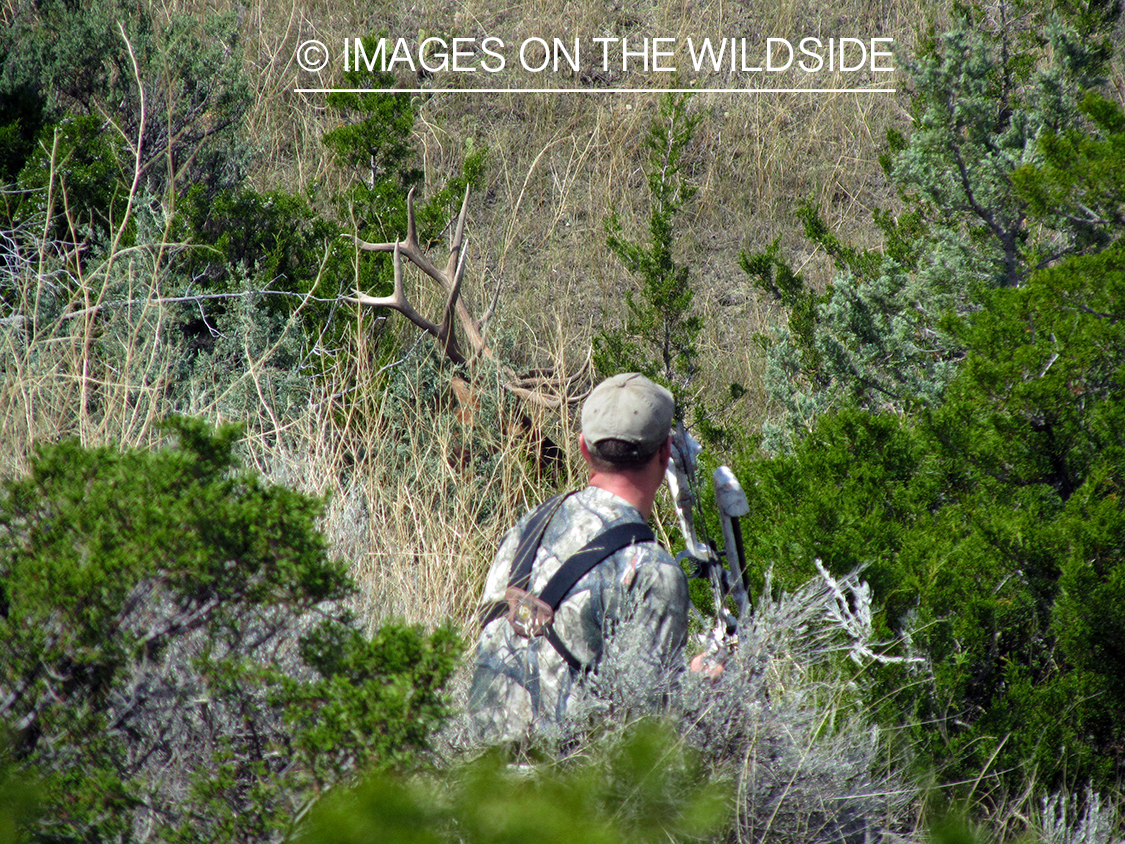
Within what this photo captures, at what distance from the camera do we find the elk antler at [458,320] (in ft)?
17.7

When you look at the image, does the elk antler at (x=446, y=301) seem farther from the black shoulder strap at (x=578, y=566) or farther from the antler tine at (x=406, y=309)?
the black shoulder strap at (x=578, y=566)

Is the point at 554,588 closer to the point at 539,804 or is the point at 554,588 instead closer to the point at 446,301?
the point at 539,804

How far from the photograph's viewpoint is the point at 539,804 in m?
1.26

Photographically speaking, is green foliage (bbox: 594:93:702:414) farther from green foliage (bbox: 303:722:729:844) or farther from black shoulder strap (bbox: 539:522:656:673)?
green foliage (bbox: 303:722:729:844)

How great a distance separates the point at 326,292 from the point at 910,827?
477 centimetres

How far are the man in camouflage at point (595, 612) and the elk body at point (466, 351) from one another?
2.53m

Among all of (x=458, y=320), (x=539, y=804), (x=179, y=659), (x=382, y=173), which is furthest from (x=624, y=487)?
(x=382, y=173)

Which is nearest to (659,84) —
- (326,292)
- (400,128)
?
(400,128)

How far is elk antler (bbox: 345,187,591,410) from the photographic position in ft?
17.7

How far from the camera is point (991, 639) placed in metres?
3.29

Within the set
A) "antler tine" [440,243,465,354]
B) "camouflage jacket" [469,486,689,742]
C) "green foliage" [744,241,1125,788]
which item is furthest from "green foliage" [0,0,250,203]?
"camouflage jacket" [469,486,689,742]

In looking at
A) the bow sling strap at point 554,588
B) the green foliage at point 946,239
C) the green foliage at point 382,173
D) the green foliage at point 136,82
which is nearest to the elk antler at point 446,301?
the green foliage at point 382,173

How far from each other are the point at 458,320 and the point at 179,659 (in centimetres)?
421

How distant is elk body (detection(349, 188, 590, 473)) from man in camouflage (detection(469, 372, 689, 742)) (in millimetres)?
2529
